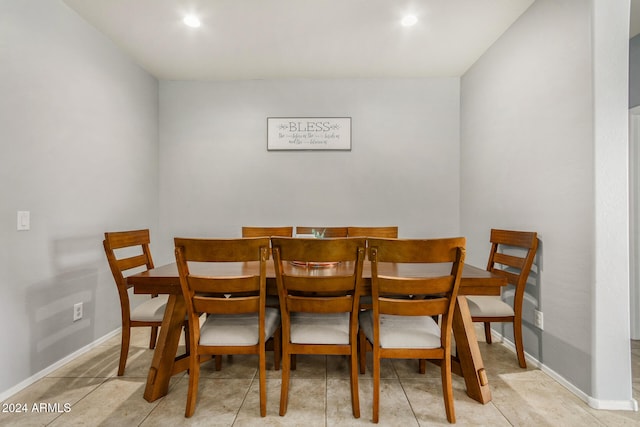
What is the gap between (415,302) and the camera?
151cm

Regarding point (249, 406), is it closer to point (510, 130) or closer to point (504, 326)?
point (504, 326)

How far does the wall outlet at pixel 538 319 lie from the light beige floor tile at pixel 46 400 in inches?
114

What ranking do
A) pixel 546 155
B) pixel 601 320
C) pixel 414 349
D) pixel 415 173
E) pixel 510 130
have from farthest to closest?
pixel 415 173 → pixel 510 130 → pixel 546 155 → pixel 601 320 → pixel 414 349

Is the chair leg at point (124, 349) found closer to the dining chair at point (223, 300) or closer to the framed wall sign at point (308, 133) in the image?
the dining chair at point (223, 300)

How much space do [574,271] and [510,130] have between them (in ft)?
4.00

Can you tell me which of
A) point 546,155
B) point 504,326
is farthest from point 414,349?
point 546,155

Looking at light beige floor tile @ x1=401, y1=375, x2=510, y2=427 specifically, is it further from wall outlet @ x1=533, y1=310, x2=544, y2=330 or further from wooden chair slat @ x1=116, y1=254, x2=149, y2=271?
wooden chair slat @ x1=116, y1=254, x2=149, y2=271

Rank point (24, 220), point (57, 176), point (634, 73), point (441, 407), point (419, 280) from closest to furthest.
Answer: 1. point (419, 280)
2. point (441, 407)
3. point (24, 220)
4. point (57, 176)
5. point (634, 73)

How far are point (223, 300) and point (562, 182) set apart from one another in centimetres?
217

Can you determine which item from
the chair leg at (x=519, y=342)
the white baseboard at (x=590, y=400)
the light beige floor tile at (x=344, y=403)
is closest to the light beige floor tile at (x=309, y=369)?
the light beige floor tile at (x=344, y=403)

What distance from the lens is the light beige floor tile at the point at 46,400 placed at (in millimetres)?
1629

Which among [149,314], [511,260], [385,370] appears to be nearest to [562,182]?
[511,260]

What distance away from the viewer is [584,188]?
5.90ft

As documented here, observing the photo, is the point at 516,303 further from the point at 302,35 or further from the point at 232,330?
the point at 302,35
